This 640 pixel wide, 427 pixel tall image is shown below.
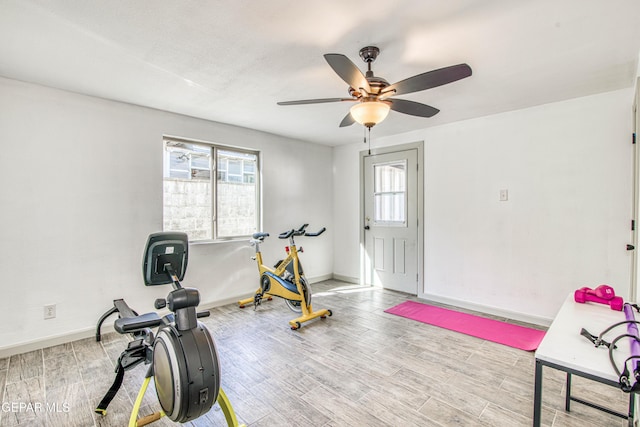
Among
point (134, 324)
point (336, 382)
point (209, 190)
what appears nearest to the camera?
point (134, 324)

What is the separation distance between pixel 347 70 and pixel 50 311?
10.9ft

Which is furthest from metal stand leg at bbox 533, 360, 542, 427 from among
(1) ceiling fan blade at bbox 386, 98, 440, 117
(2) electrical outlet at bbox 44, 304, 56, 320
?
(2) electrical outlet at bbox 44, 304, 56, 320

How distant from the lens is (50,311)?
273 cm

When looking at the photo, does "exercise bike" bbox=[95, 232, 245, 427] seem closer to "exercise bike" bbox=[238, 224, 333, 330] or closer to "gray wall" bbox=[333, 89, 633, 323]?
"exercise bike" bbox=[238, 224, 333, 330]

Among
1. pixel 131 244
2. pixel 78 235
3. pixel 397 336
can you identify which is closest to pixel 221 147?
pixel 131 244

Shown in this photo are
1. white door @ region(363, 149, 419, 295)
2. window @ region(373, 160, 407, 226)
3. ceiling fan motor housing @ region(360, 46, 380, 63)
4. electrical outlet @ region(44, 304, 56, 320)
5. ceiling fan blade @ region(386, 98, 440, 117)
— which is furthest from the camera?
window @ region(373, 160, 407, 226)

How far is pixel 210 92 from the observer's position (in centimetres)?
283

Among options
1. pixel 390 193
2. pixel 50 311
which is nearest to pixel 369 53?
pixel 390 193

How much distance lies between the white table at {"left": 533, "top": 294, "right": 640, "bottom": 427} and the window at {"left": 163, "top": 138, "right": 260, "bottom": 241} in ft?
11.7

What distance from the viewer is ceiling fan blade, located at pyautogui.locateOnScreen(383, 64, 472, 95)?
1.68 m

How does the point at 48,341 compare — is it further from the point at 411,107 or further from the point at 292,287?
the point at 411,107

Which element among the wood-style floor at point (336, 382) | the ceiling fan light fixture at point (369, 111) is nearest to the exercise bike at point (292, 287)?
the wood-style floor at point (336, 382)

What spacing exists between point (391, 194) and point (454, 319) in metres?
2.00

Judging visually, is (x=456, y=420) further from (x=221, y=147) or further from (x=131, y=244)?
(x=221, y=147)
